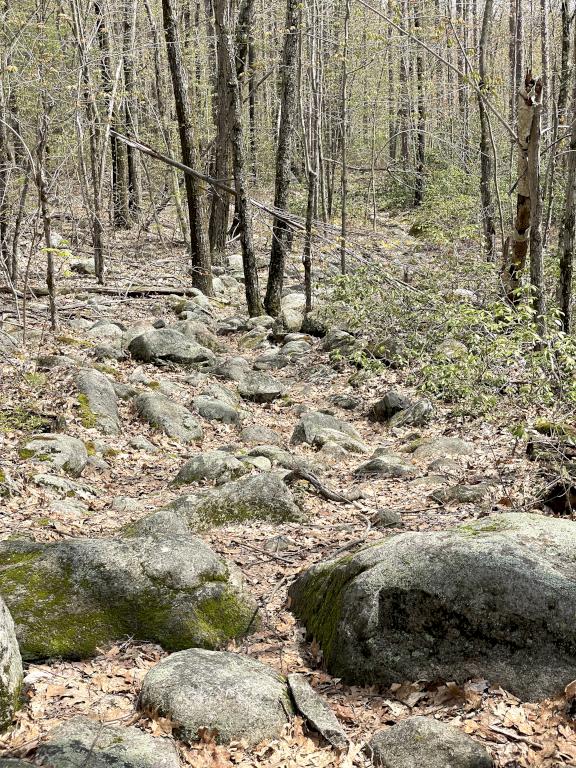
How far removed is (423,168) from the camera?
2684 cm

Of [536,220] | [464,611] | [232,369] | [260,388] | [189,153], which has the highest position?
[189,153]

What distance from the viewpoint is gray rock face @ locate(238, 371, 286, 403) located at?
11.0 metres

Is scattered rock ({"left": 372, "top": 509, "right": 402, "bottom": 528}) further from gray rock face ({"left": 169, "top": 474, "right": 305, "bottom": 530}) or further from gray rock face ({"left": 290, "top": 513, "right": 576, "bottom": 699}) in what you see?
gray rock face ({"left": 290, "top": 513, "right": 576, "bottom": 699})

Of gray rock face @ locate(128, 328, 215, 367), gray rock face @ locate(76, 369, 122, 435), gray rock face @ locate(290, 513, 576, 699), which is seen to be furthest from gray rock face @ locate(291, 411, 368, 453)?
gray rock face @ locate(290, 513, 576, 699)

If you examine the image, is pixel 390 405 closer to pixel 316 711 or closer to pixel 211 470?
pixel 211 470

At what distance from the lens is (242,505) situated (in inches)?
252

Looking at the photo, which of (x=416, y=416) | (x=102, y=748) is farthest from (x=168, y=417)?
(x=102, y=748)

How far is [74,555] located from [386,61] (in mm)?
27716

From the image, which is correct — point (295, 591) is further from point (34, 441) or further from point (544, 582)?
point (34, 441)

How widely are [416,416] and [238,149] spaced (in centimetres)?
710

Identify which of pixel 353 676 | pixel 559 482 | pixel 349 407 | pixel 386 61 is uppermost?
pixel 386 61

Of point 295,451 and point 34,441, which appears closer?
point 34,441

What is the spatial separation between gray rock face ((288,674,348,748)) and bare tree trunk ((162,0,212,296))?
13012 millimetres

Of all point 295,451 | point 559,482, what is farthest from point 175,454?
point 559,482
